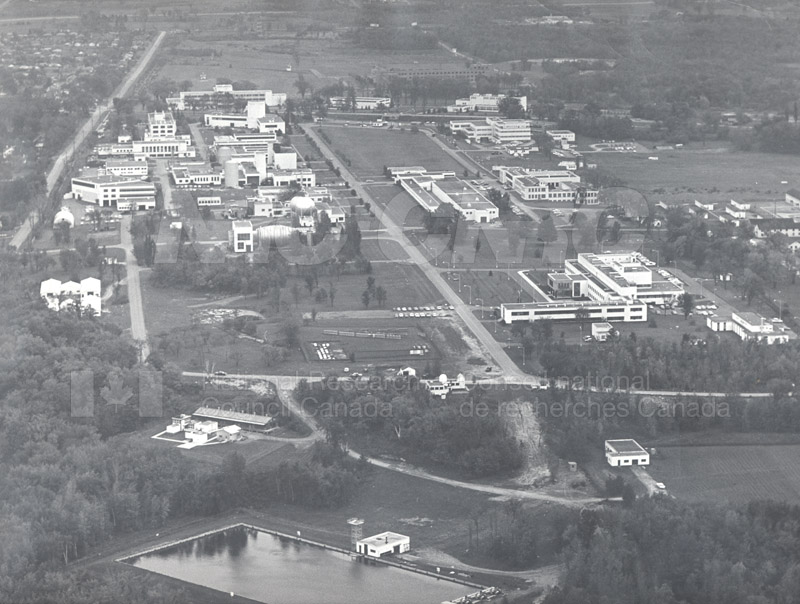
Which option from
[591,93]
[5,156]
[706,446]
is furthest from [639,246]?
[591,93]

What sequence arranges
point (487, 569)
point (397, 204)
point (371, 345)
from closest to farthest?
point (487, 569) → point (371, 345) → point (397, 204)

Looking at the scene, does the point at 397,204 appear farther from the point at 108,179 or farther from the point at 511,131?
the point at 511,131

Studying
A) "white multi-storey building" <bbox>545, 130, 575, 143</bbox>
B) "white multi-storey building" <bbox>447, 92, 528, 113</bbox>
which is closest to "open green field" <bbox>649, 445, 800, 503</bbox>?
"white multi-storey building" <bbox>545, 130, 575, 143</bbox>

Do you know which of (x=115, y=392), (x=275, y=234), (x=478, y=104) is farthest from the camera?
(x=478, y=104)

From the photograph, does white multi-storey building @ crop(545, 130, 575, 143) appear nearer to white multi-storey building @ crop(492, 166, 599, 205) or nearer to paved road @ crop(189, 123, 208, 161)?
white multi-storey building @ crop(492, 166, 599, 205)

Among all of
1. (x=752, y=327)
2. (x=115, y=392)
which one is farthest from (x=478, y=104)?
(x=115, y=392)
